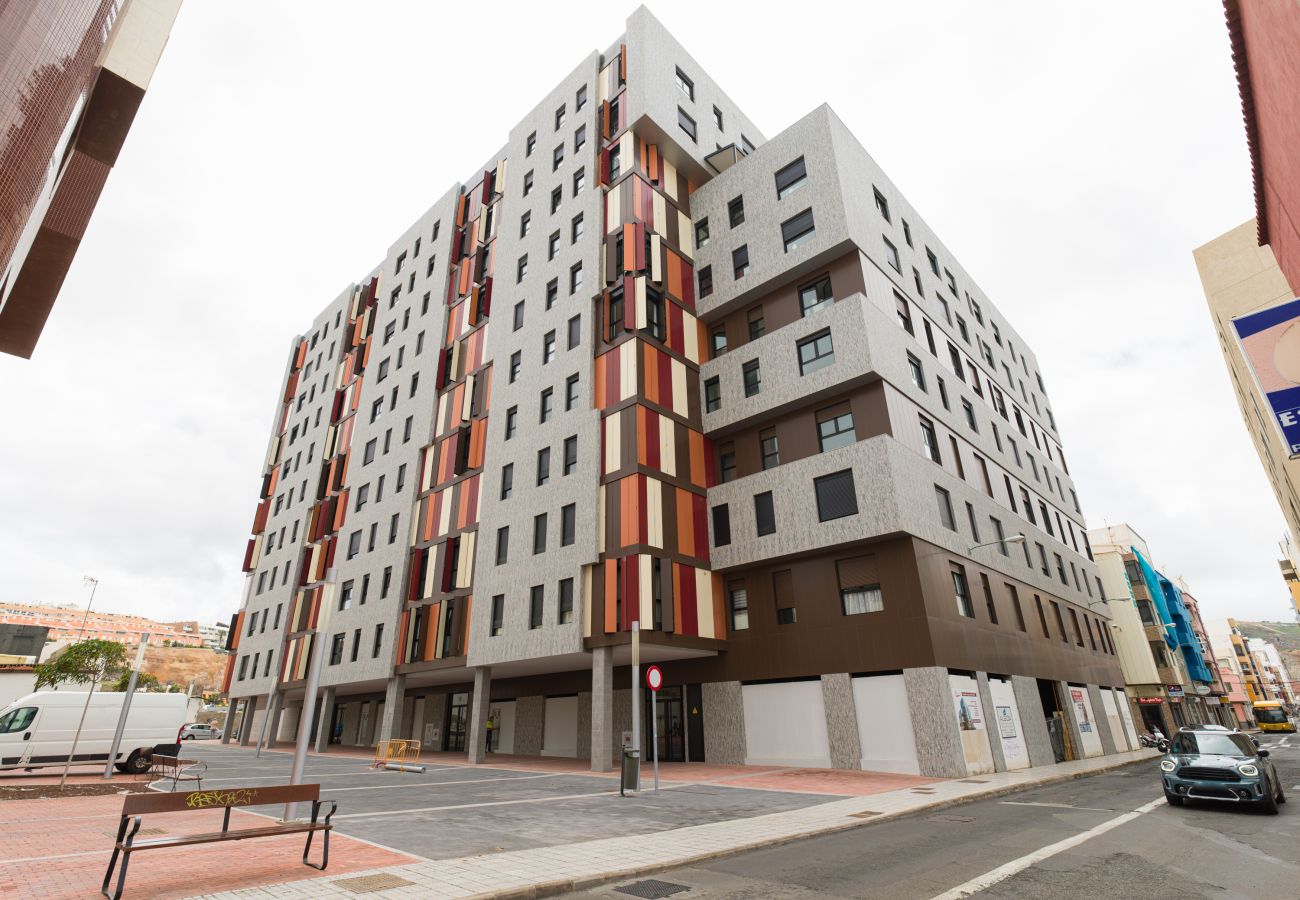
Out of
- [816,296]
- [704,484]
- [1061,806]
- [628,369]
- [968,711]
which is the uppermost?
[816,296]

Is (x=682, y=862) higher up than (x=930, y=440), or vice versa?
(x=930, y=440)

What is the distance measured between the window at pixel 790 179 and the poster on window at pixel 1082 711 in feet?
92.3

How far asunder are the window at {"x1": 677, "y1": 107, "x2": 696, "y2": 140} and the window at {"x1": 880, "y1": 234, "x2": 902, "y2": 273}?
12.2 metres

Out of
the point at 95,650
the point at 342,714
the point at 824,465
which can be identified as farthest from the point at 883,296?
the point at 95,650

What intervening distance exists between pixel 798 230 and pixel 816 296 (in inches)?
128

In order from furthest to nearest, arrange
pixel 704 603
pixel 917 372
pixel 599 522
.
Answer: pixel 917 372 → pixel 704 603 → pixel 599 522

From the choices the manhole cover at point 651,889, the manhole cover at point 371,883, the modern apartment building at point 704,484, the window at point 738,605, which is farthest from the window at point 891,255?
the manhole cover at point 371,883

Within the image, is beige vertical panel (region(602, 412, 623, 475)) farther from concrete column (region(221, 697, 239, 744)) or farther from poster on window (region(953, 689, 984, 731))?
concrete column (region(221, 697, 239, 744))

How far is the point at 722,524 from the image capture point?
26.7 m

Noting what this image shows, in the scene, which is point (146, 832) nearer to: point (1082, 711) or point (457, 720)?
point (457, 720)

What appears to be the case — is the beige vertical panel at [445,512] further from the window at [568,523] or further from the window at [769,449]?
the window at [769,449]

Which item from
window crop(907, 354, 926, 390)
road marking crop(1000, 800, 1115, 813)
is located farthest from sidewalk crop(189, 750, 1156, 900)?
window crop(907, 354, 926, 390)

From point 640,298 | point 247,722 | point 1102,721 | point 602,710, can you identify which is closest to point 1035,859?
point 602,710

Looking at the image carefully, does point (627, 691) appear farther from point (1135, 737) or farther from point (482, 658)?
point (1135, 737)
